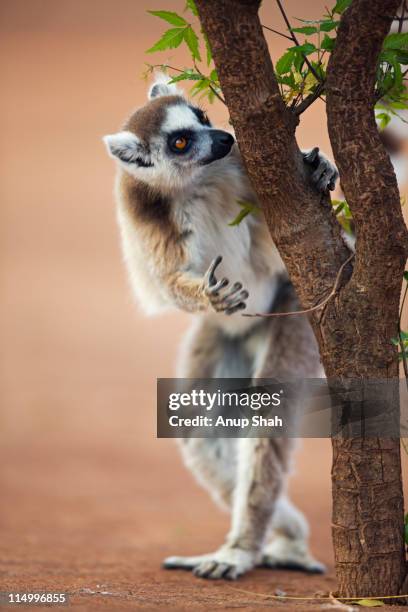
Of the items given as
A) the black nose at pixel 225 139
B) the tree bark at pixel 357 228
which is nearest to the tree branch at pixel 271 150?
the tree bark at pixel 357 228

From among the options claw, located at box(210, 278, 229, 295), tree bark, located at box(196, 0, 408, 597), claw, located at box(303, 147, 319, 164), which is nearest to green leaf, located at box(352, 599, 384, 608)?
tree bark, located at box(196, 0, 408, 597)

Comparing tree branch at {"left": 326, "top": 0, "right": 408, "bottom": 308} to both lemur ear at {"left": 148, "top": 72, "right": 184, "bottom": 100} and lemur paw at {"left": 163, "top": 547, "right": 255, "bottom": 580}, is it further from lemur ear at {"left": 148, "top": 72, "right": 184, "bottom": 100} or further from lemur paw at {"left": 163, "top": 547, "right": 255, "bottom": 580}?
lemur paw at {"left": 163, "top": 547, "right": 255, "bottom": 580}

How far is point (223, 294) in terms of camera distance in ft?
8.03

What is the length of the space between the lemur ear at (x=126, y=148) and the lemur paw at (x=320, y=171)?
84cm

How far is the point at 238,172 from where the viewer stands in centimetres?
308

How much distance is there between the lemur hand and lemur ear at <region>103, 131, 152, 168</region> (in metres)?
0.73

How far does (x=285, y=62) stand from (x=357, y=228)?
1.68ft

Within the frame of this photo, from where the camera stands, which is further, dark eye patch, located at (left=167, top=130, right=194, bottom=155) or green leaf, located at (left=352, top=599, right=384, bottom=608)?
dark eye patch, located at (left=167, top=130, right=194, bottom=155)

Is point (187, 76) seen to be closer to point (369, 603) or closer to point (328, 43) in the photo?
point (328, 43)

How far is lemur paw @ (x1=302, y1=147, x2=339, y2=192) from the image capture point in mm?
2234

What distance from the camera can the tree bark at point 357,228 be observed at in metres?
2.01

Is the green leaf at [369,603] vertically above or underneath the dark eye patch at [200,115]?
underneath

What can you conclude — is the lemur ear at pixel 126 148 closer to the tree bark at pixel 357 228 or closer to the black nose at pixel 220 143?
the black nose at pixel 220 143

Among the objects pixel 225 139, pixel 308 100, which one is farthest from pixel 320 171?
pixel 225 139
